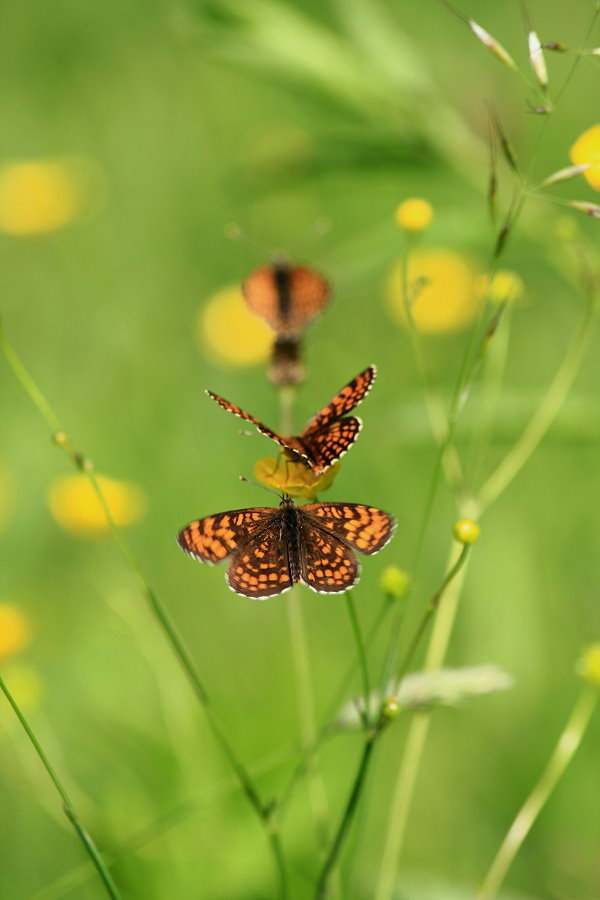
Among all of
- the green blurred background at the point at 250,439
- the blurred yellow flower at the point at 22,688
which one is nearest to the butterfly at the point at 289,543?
the green blurred background at the point at 250,439

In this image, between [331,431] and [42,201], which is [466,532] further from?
[42,201]

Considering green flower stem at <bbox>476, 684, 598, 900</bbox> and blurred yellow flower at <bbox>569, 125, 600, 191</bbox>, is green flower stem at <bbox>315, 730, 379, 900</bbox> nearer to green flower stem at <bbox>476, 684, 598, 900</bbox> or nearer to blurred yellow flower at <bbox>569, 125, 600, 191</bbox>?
green flower stem at <bbox>476, 684, 598, 900</bbox>

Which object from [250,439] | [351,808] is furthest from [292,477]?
[250,439]

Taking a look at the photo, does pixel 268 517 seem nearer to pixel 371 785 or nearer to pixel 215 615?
pixel 371 785

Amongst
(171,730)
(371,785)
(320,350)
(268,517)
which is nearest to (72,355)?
(320,350)

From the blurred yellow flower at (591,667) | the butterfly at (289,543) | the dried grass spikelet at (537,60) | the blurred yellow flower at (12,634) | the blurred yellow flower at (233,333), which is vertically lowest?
the blurred yellow flower at (591,667)

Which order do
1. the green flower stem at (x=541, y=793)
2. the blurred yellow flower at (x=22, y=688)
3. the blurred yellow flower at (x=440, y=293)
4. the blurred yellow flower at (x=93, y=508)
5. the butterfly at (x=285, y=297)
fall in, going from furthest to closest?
the blurred yellow flower at (x=440, y=293), the blurred yellow flower at (x=93, y=508), the blurred yellow flower at (x=22, y=688), the butterfly at (x=285, y=297), the green flower stem at (x=541, y=793)

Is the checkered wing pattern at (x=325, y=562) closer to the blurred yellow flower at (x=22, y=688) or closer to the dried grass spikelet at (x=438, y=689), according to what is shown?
the dried grass spikelet at (x=438, y=689)
